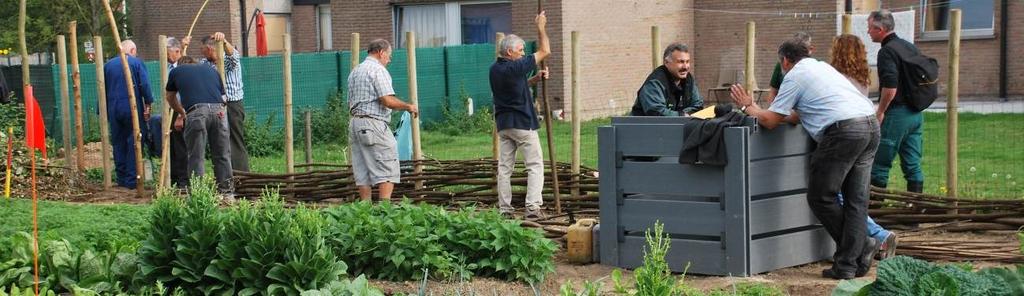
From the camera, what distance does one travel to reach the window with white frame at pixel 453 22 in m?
27.0

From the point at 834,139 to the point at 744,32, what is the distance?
64.0 feet

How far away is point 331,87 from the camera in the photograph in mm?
23109

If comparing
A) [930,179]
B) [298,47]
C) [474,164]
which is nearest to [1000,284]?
[474,164]

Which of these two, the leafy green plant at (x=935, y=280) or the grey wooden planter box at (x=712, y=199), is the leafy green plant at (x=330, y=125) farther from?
the leafy green plant at (x=935, y=280)

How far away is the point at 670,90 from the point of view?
9.22 metres

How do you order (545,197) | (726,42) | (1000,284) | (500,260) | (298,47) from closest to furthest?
(1000,284), (500,260), (545,197), (726,42), (298,47)

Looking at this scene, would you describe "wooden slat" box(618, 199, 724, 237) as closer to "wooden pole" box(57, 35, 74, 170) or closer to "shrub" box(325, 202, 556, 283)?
"shrub" box(325, 202, 556, 283)

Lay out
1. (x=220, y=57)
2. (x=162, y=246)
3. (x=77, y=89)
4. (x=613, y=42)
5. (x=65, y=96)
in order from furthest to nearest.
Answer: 1. (x=613, y=42)
2. (x=65, y=96)
3. (x=77, y=89)
4. (x=220, y=57)
5. (x=162, y=246)

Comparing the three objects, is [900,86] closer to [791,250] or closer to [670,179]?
[791,250]

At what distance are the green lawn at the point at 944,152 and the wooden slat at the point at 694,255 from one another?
4.43 meters

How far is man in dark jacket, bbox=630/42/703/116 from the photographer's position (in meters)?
8.98

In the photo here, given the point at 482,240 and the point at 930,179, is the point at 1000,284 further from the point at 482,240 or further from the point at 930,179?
the point at 930,179

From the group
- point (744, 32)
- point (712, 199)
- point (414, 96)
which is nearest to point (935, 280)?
point (712, 199)

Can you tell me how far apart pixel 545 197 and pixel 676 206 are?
3.80m
